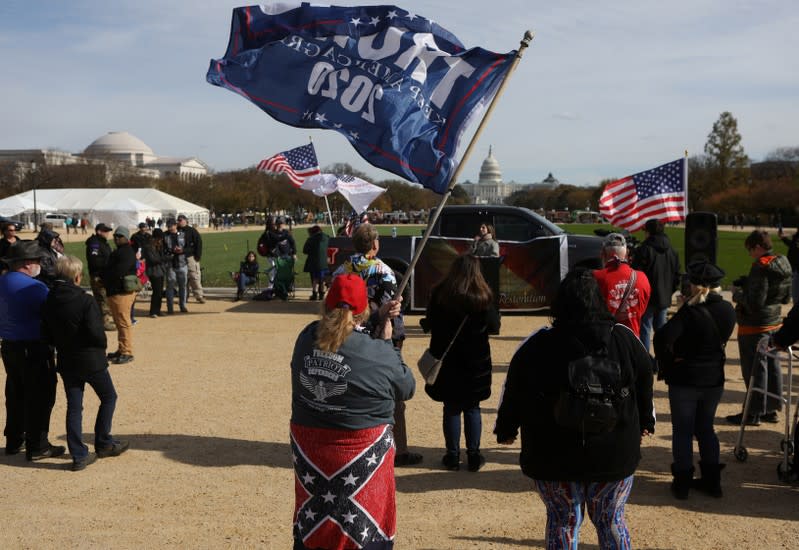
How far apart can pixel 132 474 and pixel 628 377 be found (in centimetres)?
417

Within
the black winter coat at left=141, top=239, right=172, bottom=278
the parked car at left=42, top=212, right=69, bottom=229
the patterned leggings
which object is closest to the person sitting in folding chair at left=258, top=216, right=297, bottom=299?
the black winter coat at left=141, top=239, right=172, bottom=278

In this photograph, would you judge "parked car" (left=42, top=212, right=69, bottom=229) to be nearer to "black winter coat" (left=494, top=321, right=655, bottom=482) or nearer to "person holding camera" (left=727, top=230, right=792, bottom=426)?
"person holding camera" (left=727, top=230, right=792, bottom=426)

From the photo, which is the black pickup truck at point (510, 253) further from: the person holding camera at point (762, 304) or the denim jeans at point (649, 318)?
the person holding camera at point (762, 304)

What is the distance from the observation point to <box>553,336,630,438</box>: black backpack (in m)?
3.13

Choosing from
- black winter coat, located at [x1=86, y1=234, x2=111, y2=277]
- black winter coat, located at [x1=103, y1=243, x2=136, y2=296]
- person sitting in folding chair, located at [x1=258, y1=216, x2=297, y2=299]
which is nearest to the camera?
black winter coat, located at [x1=103, y1=243, x2=136, y2=296]

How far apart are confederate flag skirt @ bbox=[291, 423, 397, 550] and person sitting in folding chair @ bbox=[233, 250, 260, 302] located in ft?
43.6

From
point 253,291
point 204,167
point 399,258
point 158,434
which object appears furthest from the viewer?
point 204,167

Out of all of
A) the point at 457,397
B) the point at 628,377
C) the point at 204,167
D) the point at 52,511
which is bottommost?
the point at 52,511

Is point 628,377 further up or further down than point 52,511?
further up

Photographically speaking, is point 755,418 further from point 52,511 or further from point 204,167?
point 204,167

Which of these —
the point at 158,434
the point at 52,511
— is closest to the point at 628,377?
the point at 52,511

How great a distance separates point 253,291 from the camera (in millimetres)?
17312

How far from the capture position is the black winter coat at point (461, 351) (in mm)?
5402

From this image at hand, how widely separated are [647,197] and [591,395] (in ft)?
26.6
